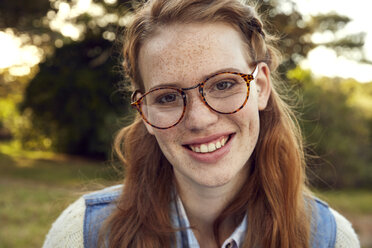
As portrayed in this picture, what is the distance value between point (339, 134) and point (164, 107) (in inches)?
392

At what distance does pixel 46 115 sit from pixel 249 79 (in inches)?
488

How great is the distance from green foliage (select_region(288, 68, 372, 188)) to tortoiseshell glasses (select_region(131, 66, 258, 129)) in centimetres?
868

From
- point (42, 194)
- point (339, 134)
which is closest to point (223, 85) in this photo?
point (42, 194)

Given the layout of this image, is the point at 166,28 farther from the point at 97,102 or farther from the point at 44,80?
the point at 44,80


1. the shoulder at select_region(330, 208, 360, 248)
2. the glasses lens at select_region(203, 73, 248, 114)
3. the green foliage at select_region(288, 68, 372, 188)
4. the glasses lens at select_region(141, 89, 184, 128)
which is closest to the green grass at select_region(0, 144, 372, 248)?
the shoulder at select_region(330, 208, 360, 248)

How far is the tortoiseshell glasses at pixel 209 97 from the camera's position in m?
1.64

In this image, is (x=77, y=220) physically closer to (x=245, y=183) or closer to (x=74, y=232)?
(x=74, y=232)

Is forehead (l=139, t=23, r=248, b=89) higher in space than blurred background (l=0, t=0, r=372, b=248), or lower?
lower

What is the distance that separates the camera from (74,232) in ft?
6.05

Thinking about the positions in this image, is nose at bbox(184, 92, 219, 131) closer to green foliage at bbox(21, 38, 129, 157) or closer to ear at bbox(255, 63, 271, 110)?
ear at bbox(255, 63, 271, 110)

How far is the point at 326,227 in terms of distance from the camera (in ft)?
6.34

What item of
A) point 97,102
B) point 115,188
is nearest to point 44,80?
point 97,102

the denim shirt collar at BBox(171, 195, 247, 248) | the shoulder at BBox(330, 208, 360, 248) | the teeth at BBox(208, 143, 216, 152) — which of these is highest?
the teeth at BBox(208, 143, 216, 152)

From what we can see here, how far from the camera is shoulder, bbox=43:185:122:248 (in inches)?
72.1
